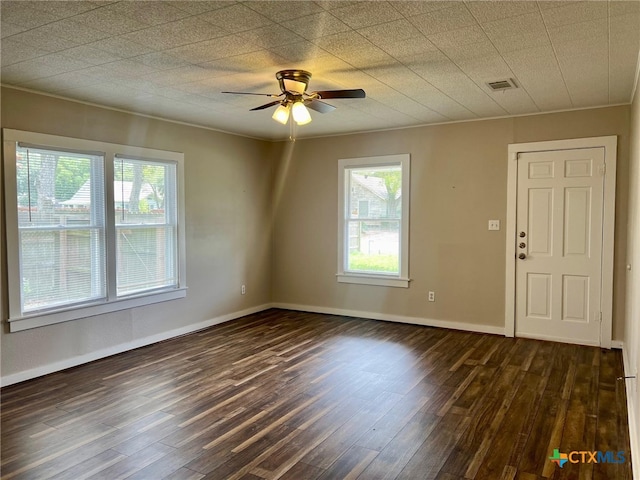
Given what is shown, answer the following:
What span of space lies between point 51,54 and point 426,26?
2360mm

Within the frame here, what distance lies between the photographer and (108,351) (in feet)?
14.8

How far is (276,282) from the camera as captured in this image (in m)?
6.76

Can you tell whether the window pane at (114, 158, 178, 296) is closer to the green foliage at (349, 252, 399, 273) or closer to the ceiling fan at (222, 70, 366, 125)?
the ceiling fan at (222, 70, 366, 125)

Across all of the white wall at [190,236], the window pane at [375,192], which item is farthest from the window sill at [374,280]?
the white wall at [190,236]

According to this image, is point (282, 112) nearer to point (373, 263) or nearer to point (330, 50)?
point (330, 50)

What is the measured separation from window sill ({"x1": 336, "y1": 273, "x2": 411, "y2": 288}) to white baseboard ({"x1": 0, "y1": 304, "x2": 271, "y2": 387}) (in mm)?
1429

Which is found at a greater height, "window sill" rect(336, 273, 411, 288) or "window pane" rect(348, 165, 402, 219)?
"window pane" rect(348, 165, 402, 219)

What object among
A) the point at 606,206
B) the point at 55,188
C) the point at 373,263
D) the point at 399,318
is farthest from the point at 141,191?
the point at 606,206

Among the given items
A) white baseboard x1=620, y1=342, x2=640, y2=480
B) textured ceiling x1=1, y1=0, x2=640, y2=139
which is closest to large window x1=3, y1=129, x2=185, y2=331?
textured ceiling x1=1, y1=0, x2=640, y2=139

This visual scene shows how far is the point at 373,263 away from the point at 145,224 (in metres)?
2.85

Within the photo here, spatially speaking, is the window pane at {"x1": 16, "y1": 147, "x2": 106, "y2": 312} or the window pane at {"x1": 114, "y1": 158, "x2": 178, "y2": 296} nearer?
the window pane at {"x1": 16, "y1": 147, "x2": 106, "y2": 312}

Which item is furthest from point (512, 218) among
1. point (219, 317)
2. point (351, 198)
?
point (219, 317)

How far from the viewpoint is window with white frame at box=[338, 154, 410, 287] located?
18.9 ft

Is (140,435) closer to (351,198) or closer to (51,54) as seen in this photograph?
(51,54)
